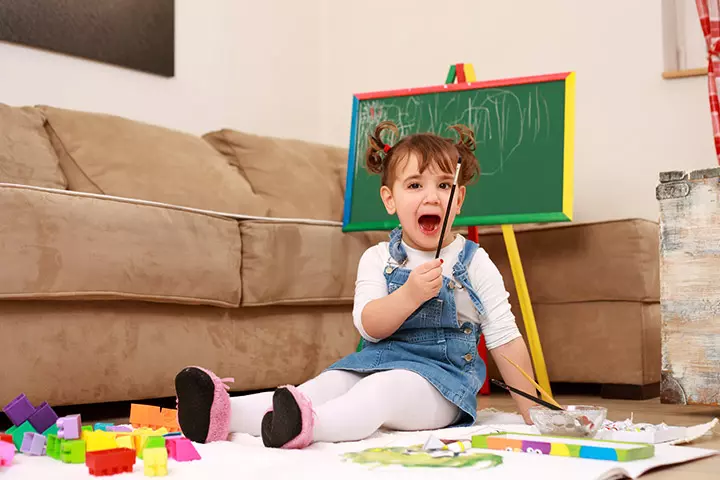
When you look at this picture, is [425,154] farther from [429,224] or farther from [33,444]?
[33,444]

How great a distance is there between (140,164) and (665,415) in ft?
5.07

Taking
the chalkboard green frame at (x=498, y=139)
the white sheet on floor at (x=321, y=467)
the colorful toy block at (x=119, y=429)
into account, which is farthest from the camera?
the chalkboard green frame at (x=498, y=139)

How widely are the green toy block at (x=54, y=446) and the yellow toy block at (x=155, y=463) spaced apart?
216 millimetres

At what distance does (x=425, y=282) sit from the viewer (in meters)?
1.48

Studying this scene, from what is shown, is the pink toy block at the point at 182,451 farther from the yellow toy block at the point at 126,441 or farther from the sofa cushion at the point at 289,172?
the sofa cushion at the point at 289,172

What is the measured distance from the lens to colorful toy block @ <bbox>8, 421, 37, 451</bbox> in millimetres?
1295

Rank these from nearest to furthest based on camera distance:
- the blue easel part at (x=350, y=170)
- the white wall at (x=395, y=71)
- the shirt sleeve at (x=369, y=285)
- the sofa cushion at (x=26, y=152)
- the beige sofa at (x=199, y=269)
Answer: the shirt sleeve at (x=369, y=285)
the beige sofa at (x=199, y=269)
the sofa cushion at (x=26, y=152)
the blue easel part at (x=350, y=170)
the white wall at (x=395, y=71)

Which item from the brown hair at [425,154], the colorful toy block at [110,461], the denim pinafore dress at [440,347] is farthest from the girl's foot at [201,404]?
the brown hair at [425,154]

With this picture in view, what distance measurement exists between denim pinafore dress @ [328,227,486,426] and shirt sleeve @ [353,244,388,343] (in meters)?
0.02

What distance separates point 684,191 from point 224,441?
1165mm

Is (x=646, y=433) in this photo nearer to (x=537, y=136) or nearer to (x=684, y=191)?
(x=684, y=191)

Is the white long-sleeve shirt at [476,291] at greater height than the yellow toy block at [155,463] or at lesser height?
greater

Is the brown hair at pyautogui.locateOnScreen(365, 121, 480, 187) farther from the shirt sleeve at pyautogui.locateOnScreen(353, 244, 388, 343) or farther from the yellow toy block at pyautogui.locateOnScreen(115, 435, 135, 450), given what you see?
the yellow toy block at pyautogui.locateOnScreen(115, 435, 135, 450)

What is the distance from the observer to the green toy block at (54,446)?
122 centimetres
